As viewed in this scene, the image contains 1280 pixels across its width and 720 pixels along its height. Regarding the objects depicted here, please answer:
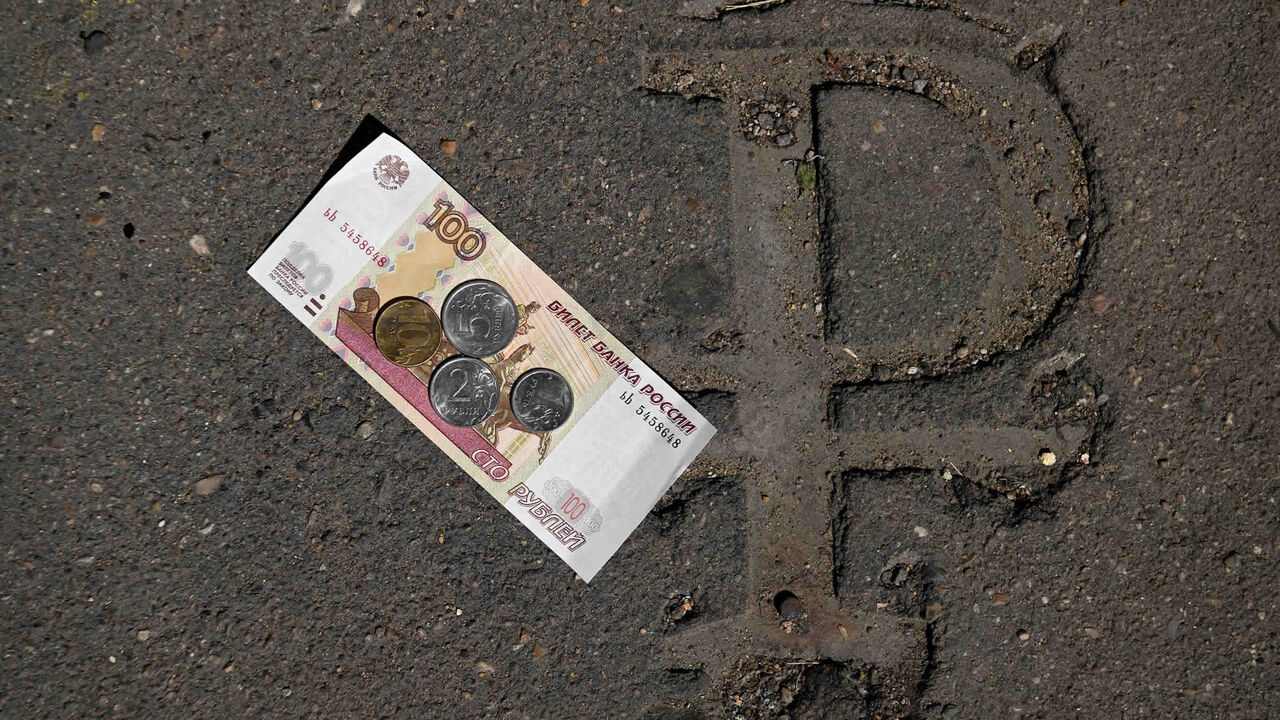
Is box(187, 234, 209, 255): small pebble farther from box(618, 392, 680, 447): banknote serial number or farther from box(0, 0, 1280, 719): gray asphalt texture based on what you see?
box(618, 392, 680, 447): banknote serial number

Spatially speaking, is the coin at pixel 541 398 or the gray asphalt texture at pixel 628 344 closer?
the gray asphalt texture at pixel 628 344

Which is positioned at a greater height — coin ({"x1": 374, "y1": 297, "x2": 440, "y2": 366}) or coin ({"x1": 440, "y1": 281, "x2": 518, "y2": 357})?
coin ({"x1": 440, "y1": 281, "x2": 518, "y2": 357})

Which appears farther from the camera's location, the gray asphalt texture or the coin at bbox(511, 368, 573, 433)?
the coin at bbox(511, 368, 573, 433)

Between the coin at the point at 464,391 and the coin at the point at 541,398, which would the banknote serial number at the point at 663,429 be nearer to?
the coin at the point at 541,398

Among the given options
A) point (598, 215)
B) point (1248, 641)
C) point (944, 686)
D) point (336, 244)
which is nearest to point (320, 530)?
point (336, 244)

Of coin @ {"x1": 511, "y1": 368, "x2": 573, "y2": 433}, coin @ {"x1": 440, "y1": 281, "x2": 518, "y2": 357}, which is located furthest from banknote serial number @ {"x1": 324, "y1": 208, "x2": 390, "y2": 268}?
coin @ {"x1": 511, "y1": 368, "x2": 573, "y2": 433}

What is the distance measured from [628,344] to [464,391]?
538mm

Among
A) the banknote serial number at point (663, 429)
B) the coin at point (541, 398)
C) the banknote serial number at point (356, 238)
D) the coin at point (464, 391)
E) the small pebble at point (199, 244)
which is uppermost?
the banknote serial number at point (663, 429)

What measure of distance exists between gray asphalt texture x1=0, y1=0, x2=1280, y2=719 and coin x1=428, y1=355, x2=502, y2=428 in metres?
0.17

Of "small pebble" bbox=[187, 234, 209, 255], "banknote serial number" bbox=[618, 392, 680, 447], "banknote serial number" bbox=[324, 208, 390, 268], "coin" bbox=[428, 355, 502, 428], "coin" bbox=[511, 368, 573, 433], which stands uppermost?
"banknote serial number" bbox=[618, 392, 680, 447]

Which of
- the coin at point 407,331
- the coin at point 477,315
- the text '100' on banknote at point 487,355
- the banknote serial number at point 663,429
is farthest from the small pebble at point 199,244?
the banknote serial number at point 663,429

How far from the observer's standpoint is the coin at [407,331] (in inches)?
85.0

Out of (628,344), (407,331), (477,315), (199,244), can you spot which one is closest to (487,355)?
(477,315)

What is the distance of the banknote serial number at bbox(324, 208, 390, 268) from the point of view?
2.16 m
